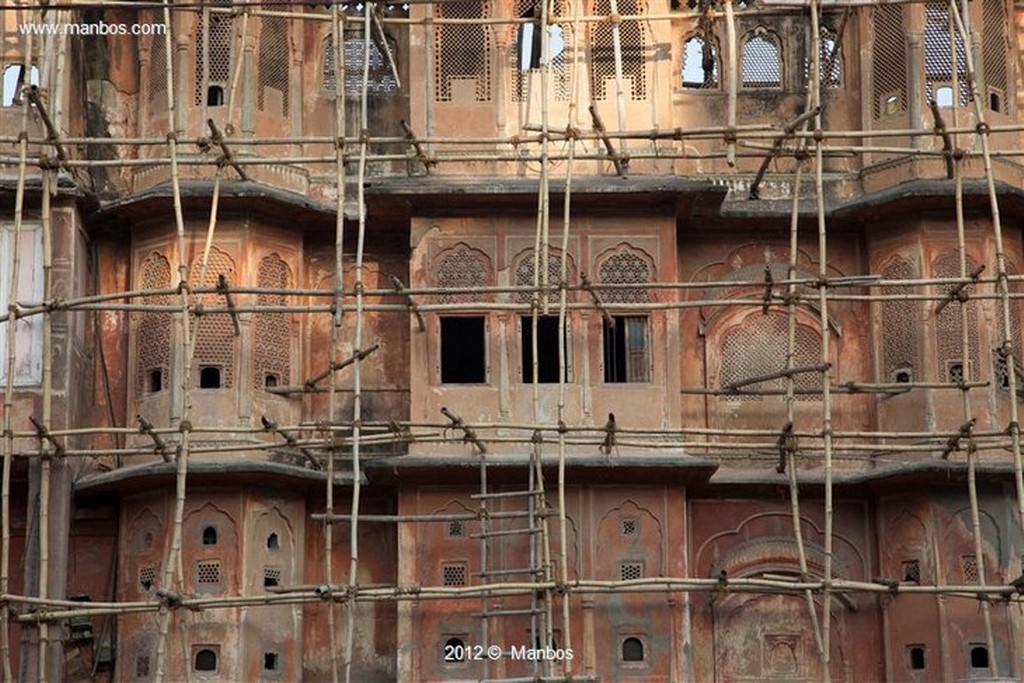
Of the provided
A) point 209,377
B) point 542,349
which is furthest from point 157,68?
point 542,349

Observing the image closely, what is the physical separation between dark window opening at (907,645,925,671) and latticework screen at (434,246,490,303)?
524 cm

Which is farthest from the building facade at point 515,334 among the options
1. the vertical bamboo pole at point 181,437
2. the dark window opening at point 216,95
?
the vertical bamboo pole at point 181,437

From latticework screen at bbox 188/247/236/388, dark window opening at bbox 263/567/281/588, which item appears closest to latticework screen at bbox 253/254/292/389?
latticework screen at bbox 188/247/236/388

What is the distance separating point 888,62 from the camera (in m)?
24.7

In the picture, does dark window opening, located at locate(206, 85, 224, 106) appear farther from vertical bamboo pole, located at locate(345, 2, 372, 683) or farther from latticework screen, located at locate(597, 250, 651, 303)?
latticework screen, located at locate(597, 250, 651, 303)

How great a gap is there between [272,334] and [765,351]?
4.83m

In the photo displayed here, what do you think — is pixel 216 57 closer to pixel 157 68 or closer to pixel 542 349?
pixel 157 68

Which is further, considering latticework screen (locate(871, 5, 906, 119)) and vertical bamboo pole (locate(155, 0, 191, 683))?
latticework screen (locate(871, 5, 906, 119))

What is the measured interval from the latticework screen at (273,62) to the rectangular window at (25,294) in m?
2.63

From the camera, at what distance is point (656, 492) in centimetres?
2338

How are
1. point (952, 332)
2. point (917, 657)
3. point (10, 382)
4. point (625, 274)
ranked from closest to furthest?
point (10, 382) → point (917, 657) → point (952, 332) → point (625, 274)

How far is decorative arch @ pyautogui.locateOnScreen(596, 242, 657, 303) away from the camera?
2392 cm

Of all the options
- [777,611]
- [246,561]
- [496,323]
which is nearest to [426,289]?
[496,323]

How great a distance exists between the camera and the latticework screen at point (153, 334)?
2384 centimetres
